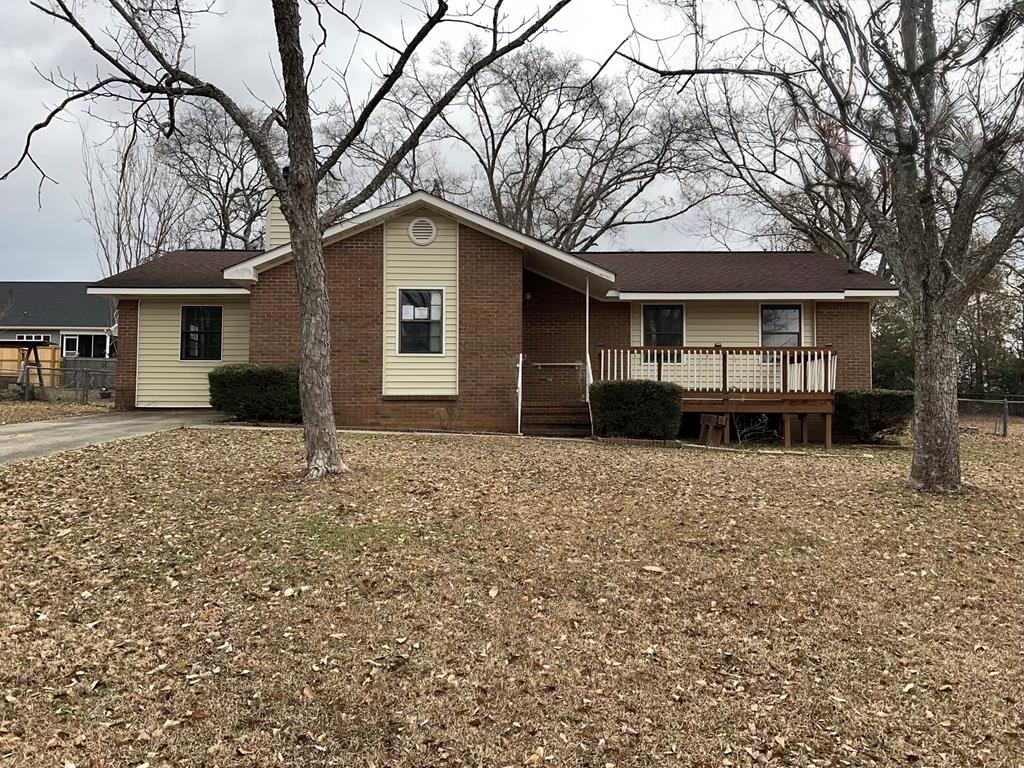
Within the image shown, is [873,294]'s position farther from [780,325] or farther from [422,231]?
[422,231]

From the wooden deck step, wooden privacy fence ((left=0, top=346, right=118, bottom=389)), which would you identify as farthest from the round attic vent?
wooden privacy fence ((left=0, top=346, right=118, bottom=389))

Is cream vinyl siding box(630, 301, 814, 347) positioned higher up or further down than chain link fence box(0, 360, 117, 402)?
higher up

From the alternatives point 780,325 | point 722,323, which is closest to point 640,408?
point 722,323

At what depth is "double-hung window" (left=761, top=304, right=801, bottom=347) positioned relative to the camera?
15078 millimetres

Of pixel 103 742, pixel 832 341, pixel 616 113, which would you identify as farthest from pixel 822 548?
pixel 616 113

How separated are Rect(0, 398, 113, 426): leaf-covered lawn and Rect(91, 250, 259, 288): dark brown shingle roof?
2973mm

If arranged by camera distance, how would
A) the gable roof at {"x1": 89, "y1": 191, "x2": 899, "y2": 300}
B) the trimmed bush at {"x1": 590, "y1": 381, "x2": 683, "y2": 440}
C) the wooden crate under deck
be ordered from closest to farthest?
the trimmed bush at {"x1": 590, "y1": 381, "x2": 683, "y2": 440} → the wooden crate under deck → the gable roof at {"x1": 89, "y1": 191, "x2": 899, "y2": 300}

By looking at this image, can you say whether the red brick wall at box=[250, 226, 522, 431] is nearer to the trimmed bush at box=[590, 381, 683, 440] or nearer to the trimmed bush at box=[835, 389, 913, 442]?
the trimmed bush at box=[590, 381, 683, 440]

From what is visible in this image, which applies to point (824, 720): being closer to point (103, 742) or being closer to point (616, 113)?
point (103, 742)

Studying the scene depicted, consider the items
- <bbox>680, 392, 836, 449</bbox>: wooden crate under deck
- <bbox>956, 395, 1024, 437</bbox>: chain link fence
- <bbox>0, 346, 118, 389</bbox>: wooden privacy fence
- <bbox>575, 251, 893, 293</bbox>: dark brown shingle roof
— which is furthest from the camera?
<bbox>0, 346, 118, 389</bbox>: wooden privacy fence

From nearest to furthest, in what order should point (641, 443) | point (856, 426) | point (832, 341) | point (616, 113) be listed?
point (641, 443) → point (856, 426) → point (832, 341) → point (616, 113)

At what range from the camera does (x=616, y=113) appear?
106 feet

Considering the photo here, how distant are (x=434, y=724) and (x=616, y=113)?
32.7m

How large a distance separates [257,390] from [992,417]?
57.7 ft
